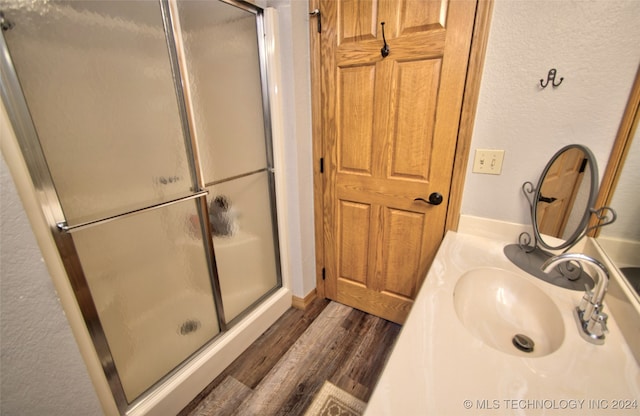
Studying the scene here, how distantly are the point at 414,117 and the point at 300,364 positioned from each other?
150cm

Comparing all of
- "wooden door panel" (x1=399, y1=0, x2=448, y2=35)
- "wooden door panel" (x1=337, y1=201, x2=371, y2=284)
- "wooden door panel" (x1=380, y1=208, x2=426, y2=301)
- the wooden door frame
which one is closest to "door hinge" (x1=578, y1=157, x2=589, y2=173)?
the wooden door frame

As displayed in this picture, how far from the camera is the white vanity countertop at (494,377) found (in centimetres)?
57

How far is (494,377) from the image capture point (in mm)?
627

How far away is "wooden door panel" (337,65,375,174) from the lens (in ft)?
4.74

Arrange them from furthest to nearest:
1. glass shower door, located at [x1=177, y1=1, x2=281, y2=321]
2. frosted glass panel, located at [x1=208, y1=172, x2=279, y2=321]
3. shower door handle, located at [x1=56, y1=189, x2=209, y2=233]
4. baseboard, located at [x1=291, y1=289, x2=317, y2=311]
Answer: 1. baseboard, located at [x1=291, y1=289, x2=317, y2=311]
2. frosted glass panel, located at [x1=208, y1=172, x2=279, y2=321]
3. glass shower door, located at [x1=177, y1=1, x2=281, y2=321]
4. shower door handle, located at [x1=56, y1=189, x2=209, y2=233]

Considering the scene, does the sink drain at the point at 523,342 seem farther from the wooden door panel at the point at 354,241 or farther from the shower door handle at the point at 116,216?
the shower door handle at the point at 116,216

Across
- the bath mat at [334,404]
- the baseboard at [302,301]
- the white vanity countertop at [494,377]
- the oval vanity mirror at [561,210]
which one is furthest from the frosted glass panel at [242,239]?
the oval vanity mirror at [561,210]

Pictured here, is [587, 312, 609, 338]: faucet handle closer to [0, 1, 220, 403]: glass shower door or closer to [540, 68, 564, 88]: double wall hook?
[540, 68, 564, 88]: double wall hook

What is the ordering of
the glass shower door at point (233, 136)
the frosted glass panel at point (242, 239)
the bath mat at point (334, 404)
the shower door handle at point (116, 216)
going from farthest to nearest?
the frosted glass panel at point (242, 239)
the bath mat at point (334, 404)
the glass shower door at point (233, 136)
the shower door handle at point (116, 216)

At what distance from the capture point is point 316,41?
58.8 inches

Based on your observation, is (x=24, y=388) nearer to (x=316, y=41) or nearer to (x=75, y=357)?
(x=75, y=357)

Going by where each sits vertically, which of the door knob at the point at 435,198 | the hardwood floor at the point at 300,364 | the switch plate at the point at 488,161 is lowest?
the hardwood floor at the point at 300,364

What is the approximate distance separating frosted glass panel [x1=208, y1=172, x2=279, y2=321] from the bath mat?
653mm

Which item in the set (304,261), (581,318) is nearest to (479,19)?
(581,318)
